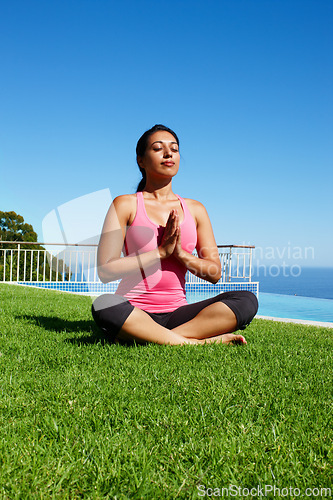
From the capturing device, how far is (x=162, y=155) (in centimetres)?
292

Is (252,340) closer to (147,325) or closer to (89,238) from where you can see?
(147,325)

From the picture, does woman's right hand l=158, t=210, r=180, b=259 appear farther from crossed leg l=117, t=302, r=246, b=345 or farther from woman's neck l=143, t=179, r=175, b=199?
woman's neck l=143, t=179, r=175, b=199

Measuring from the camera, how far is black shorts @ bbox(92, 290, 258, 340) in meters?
2.51

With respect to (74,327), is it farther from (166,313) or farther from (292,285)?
(292,285)

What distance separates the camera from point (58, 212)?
2830 mm

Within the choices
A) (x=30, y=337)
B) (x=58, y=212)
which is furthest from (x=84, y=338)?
(x=58, y=212)

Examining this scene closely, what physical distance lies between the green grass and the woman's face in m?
1.28

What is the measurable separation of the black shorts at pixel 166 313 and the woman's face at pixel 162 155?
988 millimetres

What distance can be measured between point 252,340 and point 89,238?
1515 mm

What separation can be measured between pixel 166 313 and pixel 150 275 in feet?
1.01

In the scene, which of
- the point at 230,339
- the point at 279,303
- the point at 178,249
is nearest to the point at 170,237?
the point at 178,249

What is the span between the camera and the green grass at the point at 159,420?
1.11m

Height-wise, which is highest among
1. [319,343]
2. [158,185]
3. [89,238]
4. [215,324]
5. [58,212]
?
[158,185]

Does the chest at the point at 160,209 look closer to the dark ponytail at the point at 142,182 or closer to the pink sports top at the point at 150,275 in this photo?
the pink sports top at the point at 150,275
